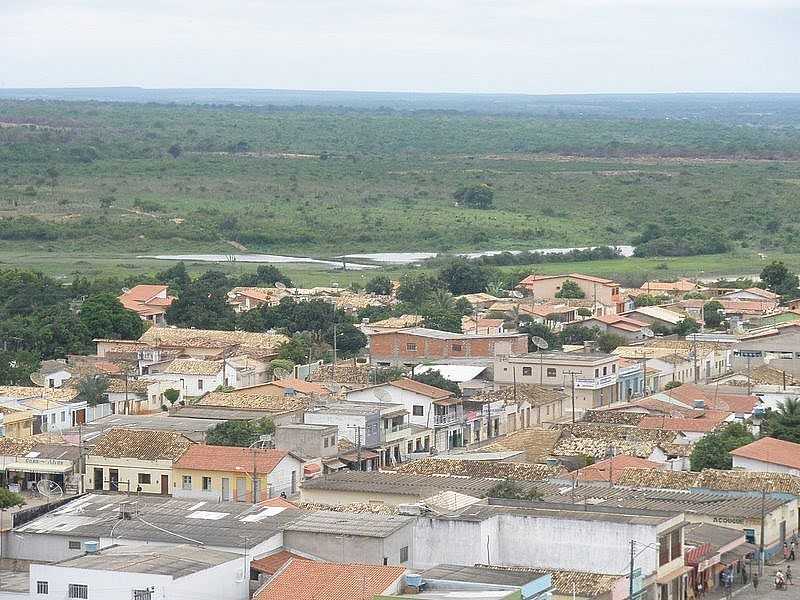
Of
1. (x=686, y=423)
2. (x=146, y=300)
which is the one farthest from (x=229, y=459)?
(x=146, y=300)

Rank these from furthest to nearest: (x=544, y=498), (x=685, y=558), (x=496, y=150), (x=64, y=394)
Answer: (x=496, y=150), (x=64, y=394), (x=544, y=498), (x=685, y=558)

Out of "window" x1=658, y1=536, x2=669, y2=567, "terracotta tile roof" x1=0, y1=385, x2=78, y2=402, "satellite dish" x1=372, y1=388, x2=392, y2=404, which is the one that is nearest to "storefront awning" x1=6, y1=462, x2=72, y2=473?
"terracotta tile roof" x1=0, y1=385, x2=78, y2=402

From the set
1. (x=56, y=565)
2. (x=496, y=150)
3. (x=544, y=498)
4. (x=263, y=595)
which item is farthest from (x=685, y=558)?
(x=496, y=150)

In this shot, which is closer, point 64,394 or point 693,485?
point 693,485

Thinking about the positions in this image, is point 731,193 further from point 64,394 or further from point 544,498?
point 544,498

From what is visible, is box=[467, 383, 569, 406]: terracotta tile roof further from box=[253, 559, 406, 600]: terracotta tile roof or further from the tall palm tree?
box=[253, 559, 406, 600]: terracotta tile roof

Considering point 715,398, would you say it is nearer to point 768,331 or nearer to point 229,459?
point 768,331
